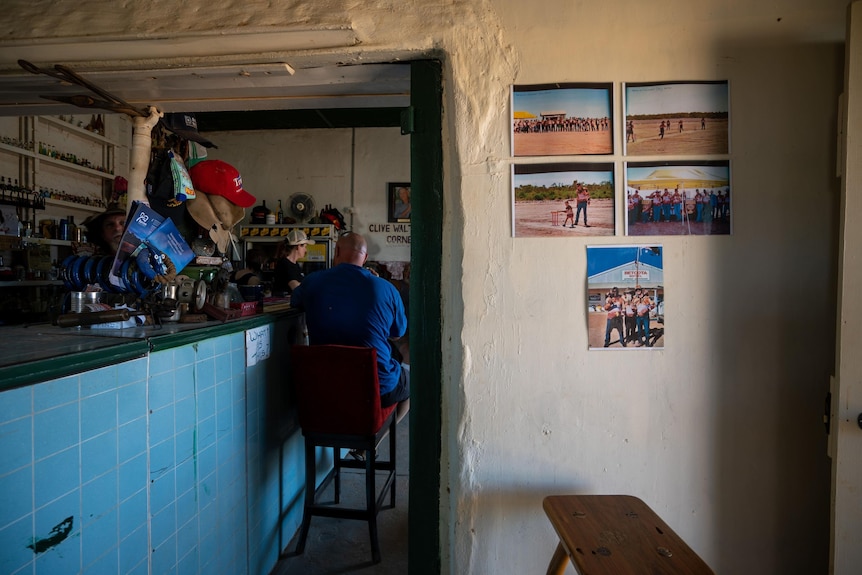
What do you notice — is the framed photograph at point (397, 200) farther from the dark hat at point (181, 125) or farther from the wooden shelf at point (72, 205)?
the dark hat at point (181, 125)

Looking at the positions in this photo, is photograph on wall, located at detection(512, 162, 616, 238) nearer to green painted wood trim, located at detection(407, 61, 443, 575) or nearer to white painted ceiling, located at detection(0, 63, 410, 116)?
green painted wood trim, located at detection(407, 61, 443, 575)

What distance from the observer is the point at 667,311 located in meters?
1.33

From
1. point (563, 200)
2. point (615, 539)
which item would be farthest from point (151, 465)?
point (563, 200)

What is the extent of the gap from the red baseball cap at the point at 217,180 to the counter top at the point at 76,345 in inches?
28.6

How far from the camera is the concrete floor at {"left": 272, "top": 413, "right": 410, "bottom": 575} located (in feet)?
6.89

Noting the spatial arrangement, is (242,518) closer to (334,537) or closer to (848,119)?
(334,537)

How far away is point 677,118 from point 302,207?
5.31 metres

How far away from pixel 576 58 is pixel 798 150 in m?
0.72

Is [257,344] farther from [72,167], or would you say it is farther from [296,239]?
[72,167]

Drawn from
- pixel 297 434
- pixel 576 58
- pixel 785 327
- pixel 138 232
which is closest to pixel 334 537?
pixel 297 434

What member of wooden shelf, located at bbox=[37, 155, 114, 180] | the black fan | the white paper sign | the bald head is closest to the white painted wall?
the white paper sign

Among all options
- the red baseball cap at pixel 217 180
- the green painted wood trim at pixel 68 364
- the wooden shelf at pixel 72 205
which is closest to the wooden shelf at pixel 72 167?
the wooden shelf at pixel 72 205

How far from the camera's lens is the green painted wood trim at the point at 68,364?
2.85 ft

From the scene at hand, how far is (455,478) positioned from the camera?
1.38m
